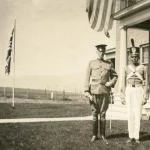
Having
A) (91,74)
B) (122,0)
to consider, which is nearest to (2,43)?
(91,74)

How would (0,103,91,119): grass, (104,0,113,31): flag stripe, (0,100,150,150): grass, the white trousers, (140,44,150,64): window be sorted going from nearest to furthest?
(0,100,150,150): grass → the white trousers → (104,0,113,31): flag stripe → (0,103,91,119): grass → (140,44,150,64): window

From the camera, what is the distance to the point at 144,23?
12039mm

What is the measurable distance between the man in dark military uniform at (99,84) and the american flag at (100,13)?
4771mm

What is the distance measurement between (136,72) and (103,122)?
1124 mm

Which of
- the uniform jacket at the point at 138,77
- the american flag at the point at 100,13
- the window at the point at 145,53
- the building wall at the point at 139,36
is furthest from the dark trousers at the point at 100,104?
the building wall at the point at 139,36

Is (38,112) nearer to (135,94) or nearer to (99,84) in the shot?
(99,84)

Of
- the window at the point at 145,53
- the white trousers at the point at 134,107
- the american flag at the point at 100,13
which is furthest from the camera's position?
the window at the point at 145,53

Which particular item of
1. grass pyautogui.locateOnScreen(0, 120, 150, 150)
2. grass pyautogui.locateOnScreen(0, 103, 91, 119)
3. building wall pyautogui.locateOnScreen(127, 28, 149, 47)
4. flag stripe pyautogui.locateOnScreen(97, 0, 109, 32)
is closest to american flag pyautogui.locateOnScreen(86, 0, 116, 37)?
flag stripe pyautogui.locateOnScreen(97, 0, 109, 32)

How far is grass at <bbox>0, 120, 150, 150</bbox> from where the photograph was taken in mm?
5588

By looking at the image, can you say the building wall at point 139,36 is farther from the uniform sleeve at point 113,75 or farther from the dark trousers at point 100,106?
the dark trousers at point 100,106

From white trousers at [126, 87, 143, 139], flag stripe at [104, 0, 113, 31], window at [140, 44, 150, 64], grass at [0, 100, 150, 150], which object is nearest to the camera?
grass at [0, 100, 150, 150]

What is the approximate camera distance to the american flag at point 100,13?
35.6 feet

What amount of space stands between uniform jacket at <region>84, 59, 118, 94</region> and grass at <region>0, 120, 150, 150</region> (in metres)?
0.96

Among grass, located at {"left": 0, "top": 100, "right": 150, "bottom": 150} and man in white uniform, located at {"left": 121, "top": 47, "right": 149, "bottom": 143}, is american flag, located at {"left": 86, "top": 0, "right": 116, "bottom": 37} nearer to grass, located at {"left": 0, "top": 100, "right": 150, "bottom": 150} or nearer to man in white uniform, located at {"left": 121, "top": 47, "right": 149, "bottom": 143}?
grass, located at {"left": 0, "top": 100, "right": 150, "bottom": 150}
